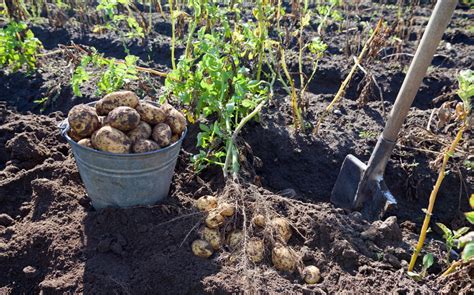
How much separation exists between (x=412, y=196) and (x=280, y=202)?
1022mm

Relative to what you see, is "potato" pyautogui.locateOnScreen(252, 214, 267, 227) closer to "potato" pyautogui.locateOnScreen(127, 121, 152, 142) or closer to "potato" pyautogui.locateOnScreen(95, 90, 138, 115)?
"potato" pyautogui.locateOnScreen(127, 121, 152, 142)

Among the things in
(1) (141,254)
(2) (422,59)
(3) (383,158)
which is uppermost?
(2) (422,59)

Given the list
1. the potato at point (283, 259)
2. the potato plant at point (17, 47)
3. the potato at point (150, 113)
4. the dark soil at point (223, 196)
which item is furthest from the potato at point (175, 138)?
the potato plant at point (17, 47)

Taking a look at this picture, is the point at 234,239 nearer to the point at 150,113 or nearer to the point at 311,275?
the point at 311,275

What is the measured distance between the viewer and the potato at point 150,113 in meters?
2.04

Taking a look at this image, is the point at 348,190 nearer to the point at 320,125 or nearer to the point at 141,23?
the point at 320,125

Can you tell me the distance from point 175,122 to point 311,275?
1.02 metres

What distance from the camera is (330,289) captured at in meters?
1.83

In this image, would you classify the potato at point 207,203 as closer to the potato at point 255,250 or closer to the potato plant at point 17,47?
the potato at point 255,250

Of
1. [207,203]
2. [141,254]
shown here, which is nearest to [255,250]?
[207,203]

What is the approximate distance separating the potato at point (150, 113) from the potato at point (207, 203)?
18.8 inches

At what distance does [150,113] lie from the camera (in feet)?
6.70

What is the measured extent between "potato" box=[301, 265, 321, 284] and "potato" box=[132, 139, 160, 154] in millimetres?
933

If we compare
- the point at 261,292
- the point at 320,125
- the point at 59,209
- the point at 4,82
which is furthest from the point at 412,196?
the point at 4,82
